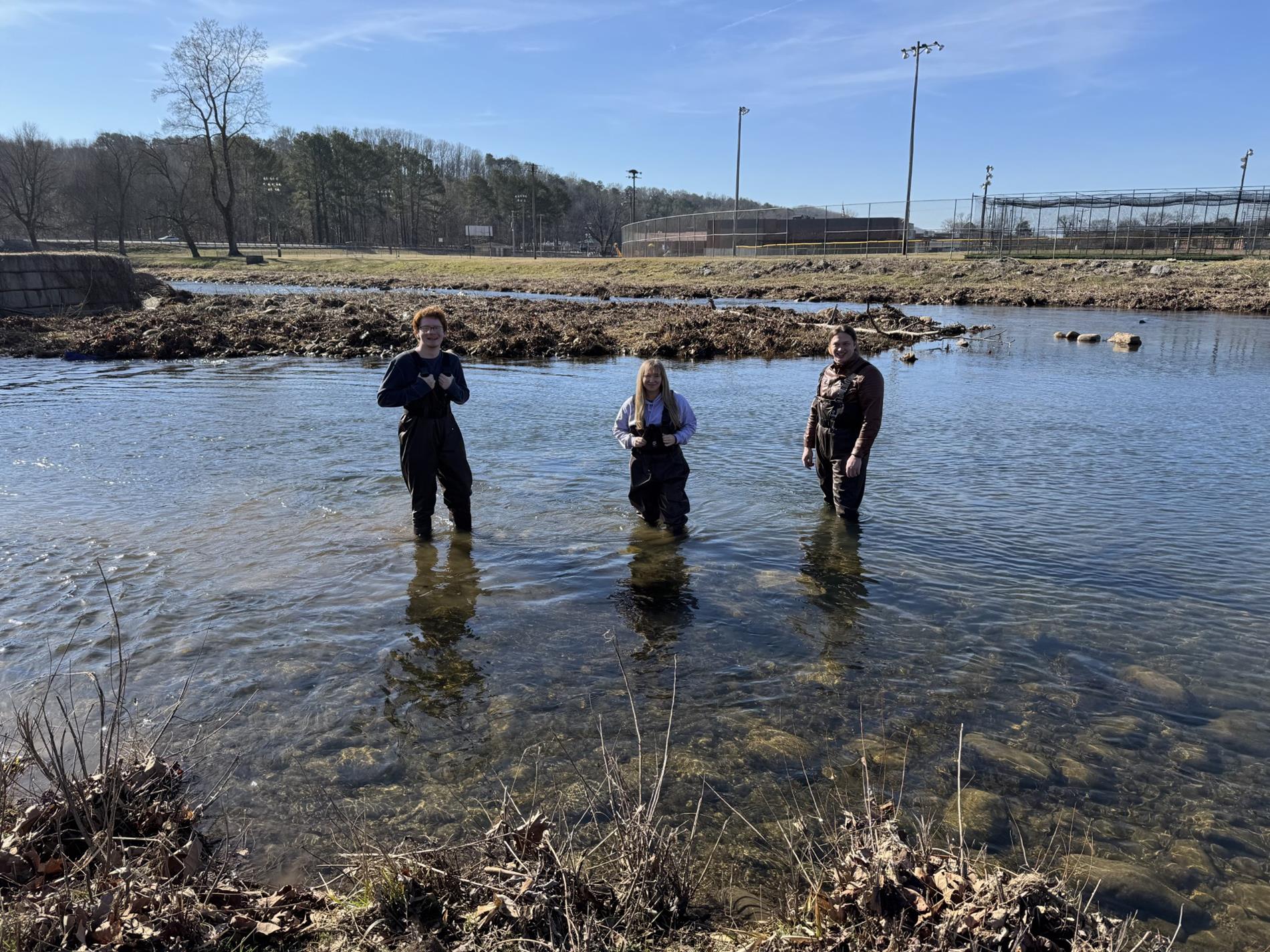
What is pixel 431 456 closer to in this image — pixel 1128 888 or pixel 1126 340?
pixel 1128 888

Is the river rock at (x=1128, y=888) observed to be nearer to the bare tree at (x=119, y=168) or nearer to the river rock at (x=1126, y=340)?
the river rock at (x=1126, y=340)

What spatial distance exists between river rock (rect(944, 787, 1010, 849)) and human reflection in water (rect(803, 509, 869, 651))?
5.55 ft

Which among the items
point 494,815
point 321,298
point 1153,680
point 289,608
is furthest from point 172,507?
point 321,298

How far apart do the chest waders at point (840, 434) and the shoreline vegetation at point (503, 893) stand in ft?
16.1

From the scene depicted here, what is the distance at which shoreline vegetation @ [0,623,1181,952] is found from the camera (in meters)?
2.57

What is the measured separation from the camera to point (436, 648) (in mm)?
5691

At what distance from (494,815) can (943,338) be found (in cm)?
2741

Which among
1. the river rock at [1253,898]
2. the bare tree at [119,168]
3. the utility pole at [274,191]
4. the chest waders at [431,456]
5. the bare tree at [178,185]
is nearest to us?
the river rock at [1253,898]

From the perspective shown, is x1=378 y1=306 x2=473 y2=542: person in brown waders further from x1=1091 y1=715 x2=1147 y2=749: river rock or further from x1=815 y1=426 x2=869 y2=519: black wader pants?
x1=1091 y1=715 x2=1147 y2=749: river rock

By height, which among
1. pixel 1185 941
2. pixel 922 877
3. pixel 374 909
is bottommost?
pixel 1185 941

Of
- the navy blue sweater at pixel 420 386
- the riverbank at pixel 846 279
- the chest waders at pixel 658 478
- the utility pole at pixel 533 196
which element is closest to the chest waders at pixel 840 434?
the chest waders at pixel 658 478

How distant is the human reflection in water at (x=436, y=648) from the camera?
4.98m

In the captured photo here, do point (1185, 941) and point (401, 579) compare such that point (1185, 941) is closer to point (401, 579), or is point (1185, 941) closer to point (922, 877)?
point (922, 877)

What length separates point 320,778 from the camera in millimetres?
4195
